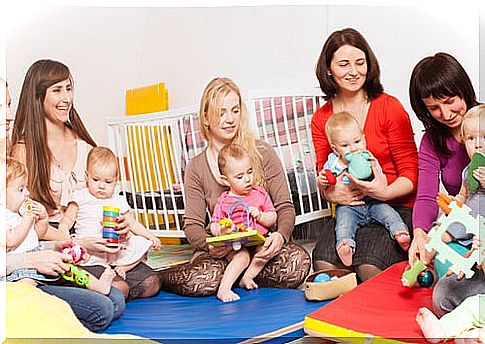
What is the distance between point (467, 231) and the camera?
196cm

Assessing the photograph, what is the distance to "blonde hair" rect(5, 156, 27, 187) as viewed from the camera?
6.86ft

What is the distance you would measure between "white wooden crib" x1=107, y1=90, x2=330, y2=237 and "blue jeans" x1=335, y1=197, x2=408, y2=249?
15 cm

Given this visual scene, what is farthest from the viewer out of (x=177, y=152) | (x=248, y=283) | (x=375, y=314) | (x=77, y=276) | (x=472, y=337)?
(x=177, y=152)

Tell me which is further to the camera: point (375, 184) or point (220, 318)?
point (375, 184)

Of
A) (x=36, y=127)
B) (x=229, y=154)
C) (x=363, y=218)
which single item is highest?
(x=36, y=127)

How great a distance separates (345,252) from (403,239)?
0.17m

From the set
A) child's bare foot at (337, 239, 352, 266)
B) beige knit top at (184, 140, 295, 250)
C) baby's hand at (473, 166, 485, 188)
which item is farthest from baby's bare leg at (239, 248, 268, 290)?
baby's hand at (473, 166, 485, 188)

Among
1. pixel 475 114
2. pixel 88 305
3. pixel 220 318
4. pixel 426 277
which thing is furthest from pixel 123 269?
pixel 475 114

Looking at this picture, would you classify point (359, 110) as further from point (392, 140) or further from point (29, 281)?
point (29, 281)

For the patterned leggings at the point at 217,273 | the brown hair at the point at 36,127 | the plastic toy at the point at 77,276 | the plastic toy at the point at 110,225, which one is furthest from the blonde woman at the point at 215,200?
the brown hair at the point at 36,127

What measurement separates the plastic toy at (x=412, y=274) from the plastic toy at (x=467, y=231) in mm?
83

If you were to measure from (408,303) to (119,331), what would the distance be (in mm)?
767

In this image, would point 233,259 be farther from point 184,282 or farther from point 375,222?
point 375,222

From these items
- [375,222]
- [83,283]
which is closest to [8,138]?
[83,283]
